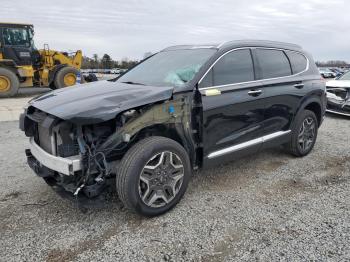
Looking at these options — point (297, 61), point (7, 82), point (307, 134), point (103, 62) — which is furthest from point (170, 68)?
point (103, 62)

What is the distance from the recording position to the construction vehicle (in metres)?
13.2

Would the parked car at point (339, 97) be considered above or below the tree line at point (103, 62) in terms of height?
below

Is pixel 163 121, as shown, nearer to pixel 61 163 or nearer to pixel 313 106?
pixel 61 163

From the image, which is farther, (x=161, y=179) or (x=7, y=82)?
A: (x=7, y=82)

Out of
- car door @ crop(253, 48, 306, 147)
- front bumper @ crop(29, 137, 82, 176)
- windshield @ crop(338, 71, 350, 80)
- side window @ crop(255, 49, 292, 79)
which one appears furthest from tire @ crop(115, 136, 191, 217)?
windshield @ crop(338, 71, 350, 80)

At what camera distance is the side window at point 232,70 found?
146 inches

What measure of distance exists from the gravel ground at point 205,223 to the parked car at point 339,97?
4585 millimetres

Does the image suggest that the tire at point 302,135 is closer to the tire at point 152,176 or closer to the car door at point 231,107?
the car door at point 231,107

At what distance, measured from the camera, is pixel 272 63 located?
4523mm

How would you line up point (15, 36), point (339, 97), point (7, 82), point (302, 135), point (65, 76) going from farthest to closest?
point (65, 76) → point (15, 36) → point (7, 82) → point (339, 97) → point (302, 135)

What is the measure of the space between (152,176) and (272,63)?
249 centimetres

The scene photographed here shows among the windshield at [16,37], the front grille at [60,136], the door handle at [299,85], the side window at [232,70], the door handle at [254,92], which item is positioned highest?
the windshield at [16,37]

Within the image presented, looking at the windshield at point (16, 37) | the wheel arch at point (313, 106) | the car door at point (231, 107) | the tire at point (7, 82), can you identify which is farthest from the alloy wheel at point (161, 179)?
the windshield at point (16, 37)

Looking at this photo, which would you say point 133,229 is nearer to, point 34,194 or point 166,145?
point 166,145
